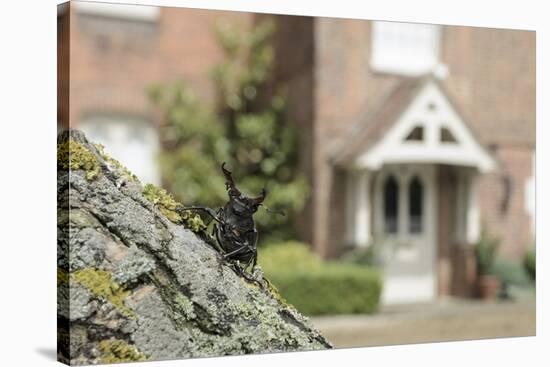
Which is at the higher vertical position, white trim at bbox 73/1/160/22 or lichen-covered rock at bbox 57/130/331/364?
white trim at bbox 73/1/160/22

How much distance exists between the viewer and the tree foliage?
584 inches

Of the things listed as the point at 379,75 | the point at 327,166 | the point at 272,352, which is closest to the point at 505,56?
the point at 379,75

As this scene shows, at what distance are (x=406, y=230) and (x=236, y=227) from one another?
8186 millimetres

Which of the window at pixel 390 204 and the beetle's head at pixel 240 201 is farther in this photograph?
the window at pixel 390 204

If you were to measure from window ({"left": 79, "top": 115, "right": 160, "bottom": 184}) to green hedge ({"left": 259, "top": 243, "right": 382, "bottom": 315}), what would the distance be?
2.76 m

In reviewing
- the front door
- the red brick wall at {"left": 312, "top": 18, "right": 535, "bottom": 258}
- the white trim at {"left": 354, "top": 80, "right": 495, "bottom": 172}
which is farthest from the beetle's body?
the front door

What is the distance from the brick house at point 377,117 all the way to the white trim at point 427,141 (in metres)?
0.02

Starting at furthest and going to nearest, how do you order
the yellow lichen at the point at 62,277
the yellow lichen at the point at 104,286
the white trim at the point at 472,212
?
the white trim at the point at 472,212
the yellow lichen at the point at 62,277
the yellow lichen at the point at 104,286

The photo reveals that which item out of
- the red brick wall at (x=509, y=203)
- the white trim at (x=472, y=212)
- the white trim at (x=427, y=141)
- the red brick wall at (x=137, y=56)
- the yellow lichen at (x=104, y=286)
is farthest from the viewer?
the red brick wall at (x=509, y=203)

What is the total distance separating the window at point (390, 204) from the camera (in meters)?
15.0

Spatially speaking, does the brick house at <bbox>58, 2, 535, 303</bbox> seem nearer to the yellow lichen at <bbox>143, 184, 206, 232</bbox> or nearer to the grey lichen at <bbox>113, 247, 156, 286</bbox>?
the yellow lichen at <bbox>143, 184, 206, 232</bbox>

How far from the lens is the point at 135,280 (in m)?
6.97

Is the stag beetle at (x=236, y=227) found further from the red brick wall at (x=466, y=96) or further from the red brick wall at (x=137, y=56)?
the red brick wall at (x=137, y=56)

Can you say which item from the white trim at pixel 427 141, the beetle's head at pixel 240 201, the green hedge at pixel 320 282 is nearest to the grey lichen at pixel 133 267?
the beetle's head at pixel 240 201
